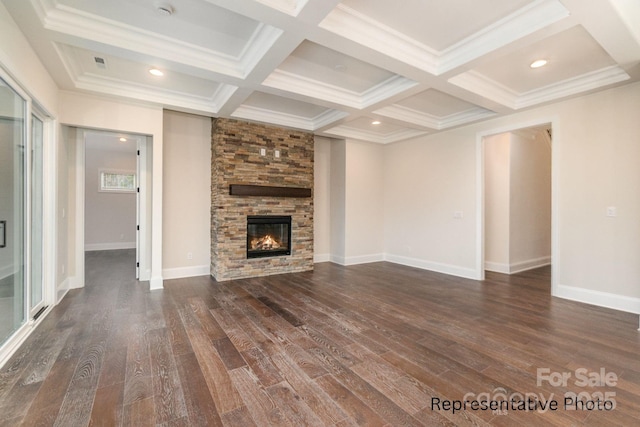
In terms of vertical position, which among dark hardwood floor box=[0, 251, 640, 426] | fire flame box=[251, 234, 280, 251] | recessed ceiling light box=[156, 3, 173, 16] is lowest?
dark hardwood floor box=[0, 251, 640, 426]

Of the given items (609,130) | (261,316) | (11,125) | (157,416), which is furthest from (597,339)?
(11,125)

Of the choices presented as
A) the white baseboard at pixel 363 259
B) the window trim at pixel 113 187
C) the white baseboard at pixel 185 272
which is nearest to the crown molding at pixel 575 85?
the white baseboard at pixel 363 259

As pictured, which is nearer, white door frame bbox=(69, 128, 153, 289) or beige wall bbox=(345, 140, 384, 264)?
white door frame bbox=(69, 128, 153, 289)

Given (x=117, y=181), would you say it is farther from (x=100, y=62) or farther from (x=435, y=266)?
(x=435, y=266)

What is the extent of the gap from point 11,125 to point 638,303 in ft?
22.5

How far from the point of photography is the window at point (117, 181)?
26.9 feet

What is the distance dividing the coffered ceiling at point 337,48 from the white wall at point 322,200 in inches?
82.2

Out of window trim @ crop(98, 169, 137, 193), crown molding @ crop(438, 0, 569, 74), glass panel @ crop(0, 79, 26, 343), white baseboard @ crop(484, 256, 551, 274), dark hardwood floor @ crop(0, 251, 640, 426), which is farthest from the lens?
window trim @ crop(98, 169, 137, 193)

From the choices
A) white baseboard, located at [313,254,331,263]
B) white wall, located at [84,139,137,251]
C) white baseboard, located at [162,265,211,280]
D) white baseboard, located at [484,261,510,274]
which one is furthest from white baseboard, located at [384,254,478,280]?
white wall, located at [84,139,137,251]

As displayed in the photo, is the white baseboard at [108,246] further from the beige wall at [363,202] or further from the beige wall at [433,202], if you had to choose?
the beige wall at [433,202]

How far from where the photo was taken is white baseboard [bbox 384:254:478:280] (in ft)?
16.6

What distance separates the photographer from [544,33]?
2.45 m

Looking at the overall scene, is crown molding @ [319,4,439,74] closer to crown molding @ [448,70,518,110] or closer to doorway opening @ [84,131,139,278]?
crown molding @ [448,70,518,110]

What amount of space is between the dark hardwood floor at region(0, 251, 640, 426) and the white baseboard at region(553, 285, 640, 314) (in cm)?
19
